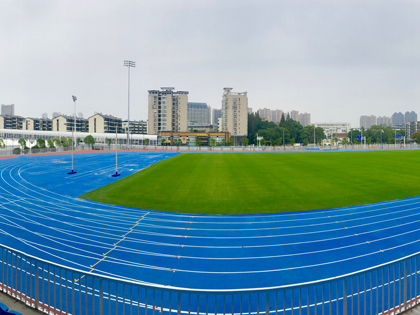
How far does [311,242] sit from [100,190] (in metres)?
14.0

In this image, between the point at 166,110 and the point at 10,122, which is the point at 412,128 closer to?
the point at 166,110

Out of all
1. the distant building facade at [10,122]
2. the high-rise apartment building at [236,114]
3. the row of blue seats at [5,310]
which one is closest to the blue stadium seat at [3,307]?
the row of blue seats at [5,310]

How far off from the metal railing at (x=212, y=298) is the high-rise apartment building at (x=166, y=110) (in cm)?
10683

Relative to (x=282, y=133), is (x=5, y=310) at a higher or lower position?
lower

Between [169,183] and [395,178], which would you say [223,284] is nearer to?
[169,183]

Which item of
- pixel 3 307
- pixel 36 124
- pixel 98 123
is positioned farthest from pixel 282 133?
pixel 36 124

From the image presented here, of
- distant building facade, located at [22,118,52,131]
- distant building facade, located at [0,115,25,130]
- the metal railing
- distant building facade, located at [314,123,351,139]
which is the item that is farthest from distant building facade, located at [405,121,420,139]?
distant building facade, located at [0,115,25,130]

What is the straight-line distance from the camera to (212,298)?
5867mm

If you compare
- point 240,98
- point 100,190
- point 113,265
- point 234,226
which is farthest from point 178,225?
point 240,98

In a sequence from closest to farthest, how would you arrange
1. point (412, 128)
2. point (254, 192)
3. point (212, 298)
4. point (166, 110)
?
1. point (212, 298)
2. point (254, 192)
3. point (166, 110)
4. point (412, 128)

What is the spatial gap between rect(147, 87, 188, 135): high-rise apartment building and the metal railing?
106827mm

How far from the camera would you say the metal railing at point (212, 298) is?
379cm

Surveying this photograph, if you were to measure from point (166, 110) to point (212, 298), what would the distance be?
10823cm

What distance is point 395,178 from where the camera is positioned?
20.7 meters
